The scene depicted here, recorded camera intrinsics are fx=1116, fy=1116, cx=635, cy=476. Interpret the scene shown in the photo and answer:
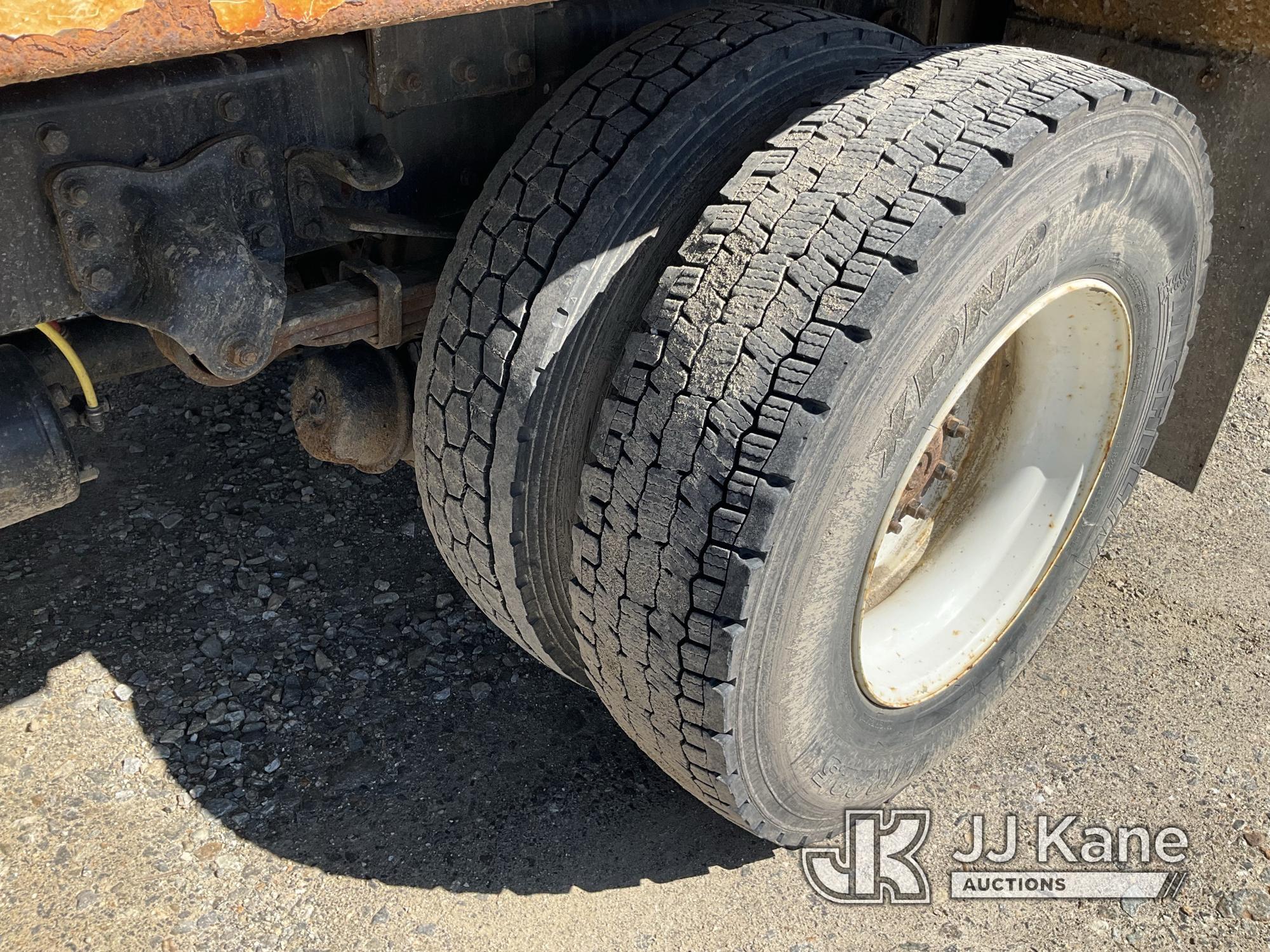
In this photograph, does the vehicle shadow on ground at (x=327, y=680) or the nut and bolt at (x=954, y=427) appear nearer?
the vehicle shadow on ground at (x=327, y=680)

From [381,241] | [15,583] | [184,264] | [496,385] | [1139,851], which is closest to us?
[184,264]

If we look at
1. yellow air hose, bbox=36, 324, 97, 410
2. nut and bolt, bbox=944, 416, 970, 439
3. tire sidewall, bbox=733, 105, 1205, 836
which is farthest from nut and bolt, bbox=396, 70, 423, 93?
nut and bolt, bbox=944, 416, 970, 439

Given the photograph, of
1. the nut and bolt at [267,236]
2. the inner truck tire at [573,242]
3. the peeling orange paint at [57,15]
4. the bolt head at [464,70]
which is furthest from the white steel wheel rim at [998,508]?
the peeling orange paint at [57,15]

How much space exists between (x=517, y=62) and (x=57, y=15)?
102 centimetres

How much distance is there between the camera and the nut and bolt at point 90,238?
156 centimetres

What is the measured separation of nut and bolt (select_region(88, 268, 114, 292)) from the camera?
1.62 m

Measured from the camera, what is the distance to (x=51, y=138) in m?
1.49

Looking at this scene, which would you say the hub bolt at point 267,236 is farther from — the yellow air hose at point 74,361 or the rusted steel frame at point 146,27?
the rusted steel frame at point 146,27

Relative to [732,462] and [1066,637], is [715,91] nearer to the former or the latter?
[732,462]

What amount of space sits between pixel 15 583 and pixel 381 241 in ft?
4.77

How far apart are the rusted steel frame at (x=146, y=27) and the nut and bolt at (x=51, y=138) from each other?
16.9 inches

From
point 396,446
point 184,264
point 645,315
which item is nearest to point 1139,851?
point 645,315

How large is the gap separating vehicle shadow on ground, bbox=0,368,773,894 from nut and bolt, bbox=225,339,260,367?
1.07 metres

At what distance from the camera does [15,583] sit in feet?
9.40
